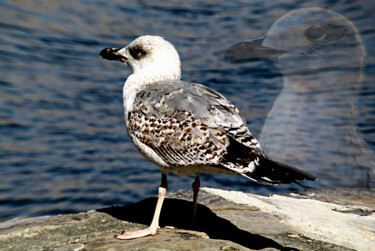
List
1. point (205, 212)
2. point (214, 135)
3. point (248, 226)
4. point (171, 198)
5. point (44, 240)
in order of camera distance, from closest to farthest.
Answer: point (214, 135) < point (44, 240) < point (248, 226) < point (205, 212) < point (171, 198)

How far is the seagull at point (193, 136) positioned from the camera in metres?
4.23

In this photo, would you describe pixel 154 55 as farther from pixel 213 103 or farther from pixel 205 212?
pixel 205 212

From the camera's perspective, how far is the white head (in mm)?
5367

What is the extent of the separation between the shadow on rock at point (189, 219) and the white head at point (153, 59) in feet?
5.12

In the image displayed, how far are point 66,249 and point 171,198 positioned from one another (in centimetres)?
190

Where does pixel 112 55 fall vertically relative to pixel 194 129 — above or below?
above

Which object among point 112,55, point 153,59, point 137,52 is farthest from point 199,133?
point 112,55

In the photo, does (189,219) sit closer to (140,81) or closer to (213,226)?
(213,226)

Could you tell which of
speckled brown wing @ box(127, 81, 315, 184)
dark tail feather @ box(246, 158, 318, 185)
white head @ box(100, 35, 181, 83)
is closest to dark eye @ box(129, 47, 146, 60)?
white head @ box(100, 35, 181, 83)

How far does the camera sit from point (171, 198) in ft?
19.7

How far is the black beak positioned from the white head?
188 mm

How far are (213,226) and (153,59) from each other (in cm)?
202

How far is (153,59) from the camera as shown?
5.41m

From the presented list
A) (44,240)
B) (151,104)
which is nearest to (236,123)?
(151,104)
